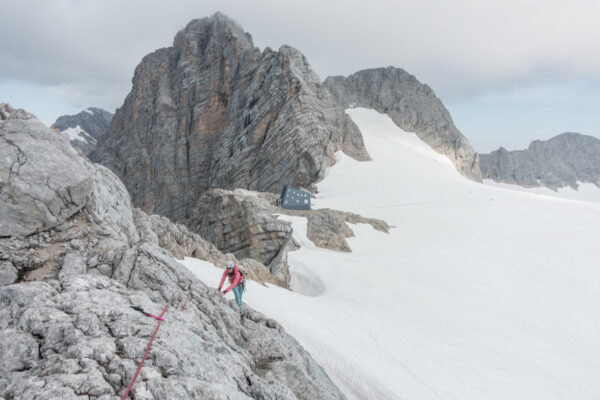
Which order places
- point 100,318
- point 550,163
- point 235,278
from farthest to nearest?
point 550,163, point 235,278, point 100,318

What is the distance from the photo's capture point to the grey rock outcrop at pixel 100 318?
4426 mm

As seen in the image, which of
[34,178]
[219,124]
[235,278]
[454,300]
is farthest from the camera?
[219,124]

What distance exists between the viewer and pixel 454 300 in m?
19.0

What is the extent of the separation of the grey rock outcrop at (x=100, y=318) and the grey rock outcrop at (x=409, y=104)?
295 feet

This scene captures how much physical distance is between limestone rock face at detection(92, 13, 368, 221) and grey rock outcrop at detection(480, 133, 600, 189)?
362 ft

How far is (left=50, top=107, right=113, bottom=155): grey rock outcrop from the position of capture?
5369 inches

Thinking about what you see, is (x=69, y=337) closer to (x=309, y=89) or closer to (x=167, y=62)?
(x=309, y=89)

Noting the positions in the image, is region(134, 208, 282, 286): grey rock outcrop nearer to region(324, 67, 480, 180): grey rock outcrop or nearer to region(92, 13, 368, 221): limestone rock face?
region(92, 13, 368, 221): limestone rock face

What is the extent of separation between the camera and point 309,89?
56438 millimetres

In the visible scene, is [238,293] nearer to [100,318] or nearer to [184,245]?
[100,318]

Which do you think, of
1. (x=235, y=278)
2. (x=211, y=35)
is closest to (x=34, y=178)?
(x=235, y=278)

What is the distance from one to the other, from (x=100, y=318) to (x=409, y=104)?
10090 cm

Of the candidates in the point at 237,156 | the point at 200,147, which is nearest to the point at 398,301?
the point at 237,156

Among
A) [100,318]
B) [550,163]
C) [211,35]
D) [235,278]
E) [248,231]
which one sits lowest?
[248,231]
